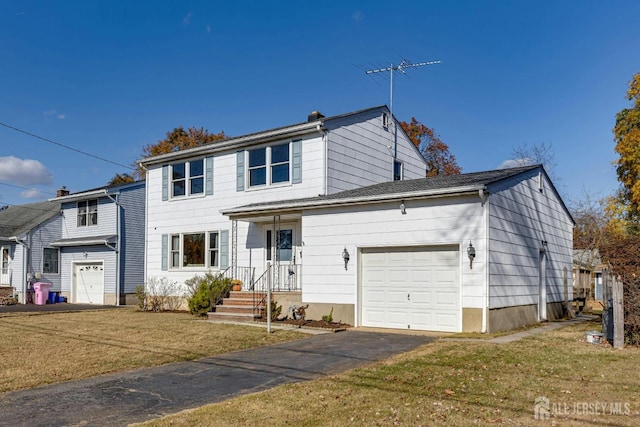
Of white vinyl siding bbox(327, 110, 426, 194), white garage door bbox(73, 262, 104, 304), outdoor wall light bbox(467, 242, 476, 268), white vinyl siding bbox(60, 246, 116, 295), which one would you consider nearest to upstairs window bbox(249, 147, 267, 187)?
white vinyl siding bbox(327, 110, 426, 194)

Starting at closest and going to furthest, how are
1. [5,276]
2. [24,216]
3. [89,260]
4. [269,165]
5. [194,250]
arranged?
[269,165], [194,250], [89,260], [5,276], [24,216]

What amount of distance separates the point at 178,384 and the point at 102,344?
4.31 metres

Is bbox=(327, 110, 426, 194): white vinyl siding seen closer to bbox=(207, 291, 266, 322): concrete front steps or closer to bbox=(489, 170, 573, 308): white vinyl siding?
bbox=(207, 291, 266, 322): concrete front steps

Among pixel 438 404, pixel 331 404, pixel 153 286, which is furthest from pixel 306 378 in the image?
pixel 153 286

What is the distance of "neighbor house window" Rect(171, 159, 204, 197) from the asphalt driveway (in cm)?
1084

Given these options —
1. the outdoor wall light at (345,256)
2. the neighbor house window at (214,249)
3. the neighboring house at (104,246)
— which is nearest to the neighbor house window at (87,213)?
the neighboring house at (104,246)

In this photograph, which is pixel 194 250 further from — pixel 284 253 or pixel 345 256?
pixel 345 256

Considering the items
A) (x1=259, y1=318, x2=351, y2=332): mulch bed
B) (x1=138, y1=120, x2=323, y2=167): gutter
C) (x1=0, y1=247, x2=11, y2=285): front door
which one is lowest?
(x1=259, y1=318, x2=351, y2=332): mulch bed

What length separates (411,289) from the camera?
541 inches

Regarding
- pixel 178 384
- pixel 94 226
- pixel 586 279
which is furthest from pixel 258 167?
pixel 586 279

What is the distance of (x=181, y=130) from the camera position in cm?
4072

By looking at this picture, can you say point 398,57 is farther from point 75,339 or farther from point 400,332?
point 75,339

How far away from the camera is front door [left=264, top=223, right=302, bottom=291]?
55.5 feet

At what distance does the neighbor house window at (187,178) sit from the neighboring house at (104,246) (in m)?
5.50
